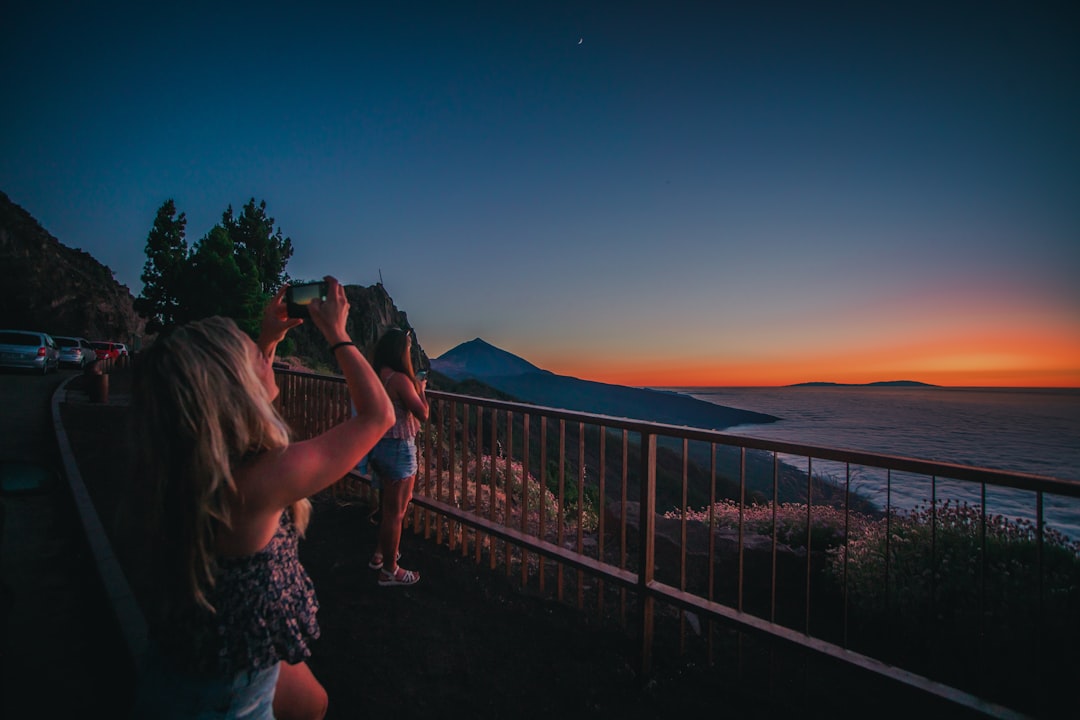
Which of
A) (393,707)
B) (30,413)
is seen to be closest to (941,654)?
(393,707)

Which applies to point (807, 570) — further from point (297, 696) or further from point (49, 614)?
point (49, 614)

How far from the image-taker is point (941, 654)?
3.56 meters

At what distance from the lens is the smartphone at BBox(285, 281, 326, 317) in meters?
1.47

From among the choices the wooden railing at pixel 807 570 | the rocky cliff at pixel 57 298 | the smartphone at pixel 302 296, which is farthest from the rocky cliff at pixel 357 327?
the smartphone at pixel 302 296

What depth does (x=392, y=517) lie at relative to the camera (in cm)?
351

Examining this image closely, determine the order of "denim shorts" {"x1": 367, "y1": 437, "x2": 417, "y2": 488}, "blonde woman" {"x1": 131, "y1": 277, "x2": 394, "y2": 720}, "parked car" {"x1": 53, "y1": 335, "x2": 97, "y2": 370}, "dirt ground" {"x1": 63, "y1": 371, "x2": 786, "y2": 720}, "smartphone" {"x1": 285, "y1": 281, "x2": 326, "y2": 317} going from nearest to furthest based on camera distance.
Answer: "blonde woman" {"x1": 131, "y1": 277, "x2": 394, "y2": 720}, "smartphone" {"x1": 285, "y1": 281, "x2": 326, "y2": 317}, "dirt ground" {"x1": 63, "y1": 371, "x2": 786, "y2": 720}, "denim shorts" {"x1": 367, "y1": 437, "x2": 417, "y2": 488}, "parked car" {"x1": 53, "y1": 335, "x2": 97, "y2": 370}

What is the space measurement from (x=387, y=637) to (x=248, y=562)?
6.73ft

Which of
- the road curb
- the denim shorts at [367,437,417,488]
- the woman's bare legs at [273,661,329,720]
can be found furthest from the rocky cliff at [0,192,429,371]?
the woman's bare legs at [273,661,329,720]

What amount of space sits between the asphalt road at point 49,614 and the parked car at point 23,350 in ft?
60.6

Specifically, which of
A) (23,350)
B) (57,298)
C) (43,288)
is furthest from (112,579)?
(57,298)

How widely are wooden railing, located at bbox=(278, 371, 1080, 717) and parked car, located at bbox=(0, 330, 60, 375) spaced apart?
66.7ft

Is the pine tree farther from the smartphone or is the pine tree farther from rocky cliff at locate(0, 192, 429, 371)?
the smartphone

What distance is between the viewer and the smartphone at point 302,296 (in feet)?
4.83

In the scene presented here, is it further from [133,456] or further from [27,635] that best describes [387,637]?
[133,456]
